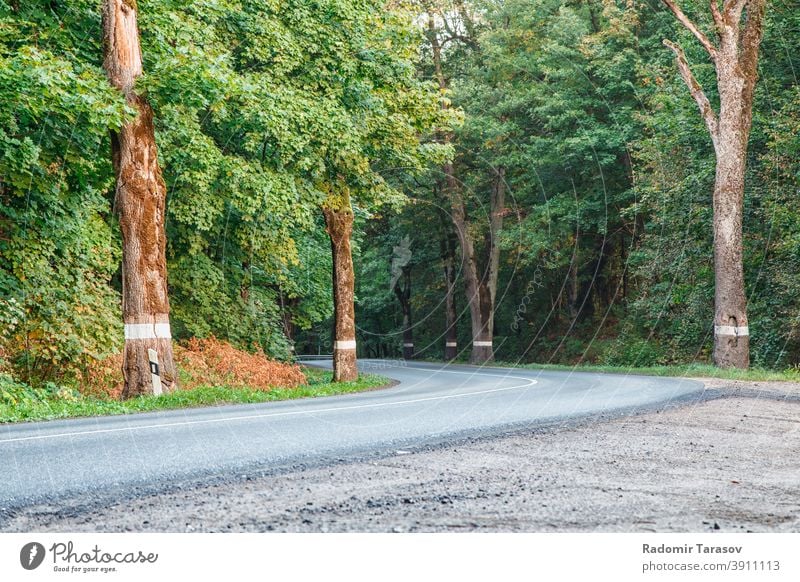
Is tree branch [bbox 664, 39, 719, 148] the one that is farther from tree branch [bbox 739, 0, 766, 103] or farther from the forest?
tree branch [bbox 739, 0, 766, 103]

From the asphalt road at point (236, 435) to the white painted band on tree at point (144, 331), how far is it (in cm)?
Result: 341

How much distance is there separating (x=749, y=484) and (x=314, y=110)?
14324mm

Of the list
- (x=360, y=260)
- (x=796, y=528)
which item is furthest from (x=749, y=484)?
(x=360, y=260)

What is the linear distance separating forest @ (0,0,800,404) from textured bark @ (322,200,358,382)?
2.6 inches

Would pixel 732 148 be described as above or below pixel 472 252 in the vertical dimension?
above

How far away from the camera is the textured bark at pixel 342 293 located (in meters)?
24.1

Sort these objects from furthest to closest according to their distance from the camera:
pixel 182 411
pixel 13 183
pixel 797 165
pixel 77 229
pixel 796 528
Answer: pixel 797 165
pixel 77 229
pixel 13 183
pixel 182 411
pixel 796 528

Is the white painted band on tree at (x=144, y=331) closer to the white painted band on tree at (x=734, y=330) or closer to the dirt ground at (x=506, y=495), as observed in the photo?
the dirt ground at (x=506, y=495)

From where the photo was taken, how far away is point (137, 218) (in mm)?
15820

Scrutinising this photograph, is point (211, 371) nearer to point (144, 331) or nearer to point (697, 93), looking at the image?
point (144, 331)

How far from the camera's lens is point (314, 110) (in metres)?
18.7

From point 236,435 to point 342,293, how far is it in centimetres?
1526

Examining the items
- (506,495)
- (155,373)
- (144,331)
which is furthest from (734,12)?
(506,495)

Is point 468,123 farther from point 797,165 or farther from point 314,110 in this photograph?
point 314,110
